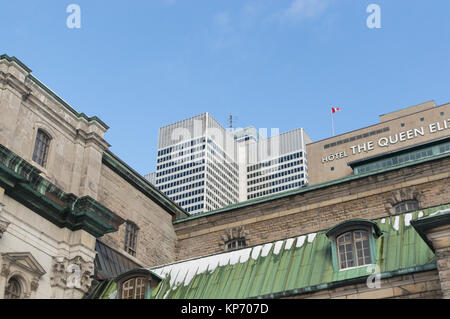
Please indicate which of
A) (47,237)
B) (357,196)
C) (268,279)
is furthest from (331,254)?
(47,237)

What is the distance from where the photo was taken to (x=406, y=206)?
3322 centimetres

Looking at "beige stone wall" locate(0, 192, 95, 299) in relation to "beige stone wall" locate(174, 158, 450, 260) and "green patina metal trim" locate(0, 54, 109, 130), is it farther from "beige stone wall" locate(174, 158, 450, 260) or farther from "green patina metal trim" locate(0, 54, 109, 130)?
"beige stone wall" locate(174, 158, 450, 260)

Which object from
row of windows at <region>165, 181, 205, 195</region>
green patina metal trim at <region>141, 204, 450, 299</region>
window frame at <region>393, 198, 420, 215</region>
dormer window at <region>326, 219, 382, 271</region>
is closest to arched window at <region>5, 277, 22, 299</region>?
green patina metal trim at <region>141, 204, 450, 299</region>

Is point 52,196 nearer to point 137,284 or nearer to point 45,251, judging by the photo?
point 45,251

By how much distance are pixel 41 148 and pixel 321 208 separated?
15.5 metres

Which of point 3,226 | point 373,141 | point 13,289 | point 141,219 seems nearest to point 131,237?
point 141,219

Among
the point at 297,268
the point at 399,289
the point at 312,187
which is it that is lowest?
the point at 399,289

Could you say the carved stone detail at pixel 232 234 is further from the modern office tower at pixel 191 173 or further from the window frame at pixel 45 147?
the modern office tower at pixel 191 173

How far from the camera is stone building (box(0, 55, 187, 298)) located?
2712 cm

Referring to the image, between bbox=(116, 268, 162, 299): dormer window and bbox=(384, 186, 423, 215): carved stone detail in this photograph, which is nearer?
bbox=(116, 268, 162, 299): dormer window

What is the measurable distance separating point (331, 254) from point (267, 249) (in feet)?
12.2

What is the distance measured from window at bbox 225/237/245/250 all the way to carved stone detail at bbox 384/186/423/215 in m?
8.89

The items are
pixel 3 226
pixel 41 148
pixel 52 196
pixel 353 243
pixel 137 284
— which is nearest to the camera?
pixel 353 243

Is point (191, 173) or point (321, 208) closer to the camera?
point (321, 208)
